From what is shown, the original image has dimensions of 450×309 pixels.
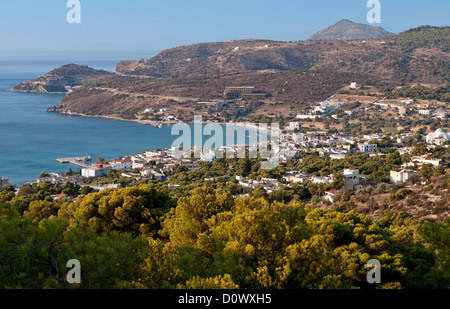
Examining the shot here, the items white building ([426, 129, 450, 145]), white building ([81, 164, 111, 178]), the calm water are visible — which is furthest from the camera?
the calm water

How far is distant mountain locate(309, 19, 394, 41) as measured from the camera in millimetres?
165500

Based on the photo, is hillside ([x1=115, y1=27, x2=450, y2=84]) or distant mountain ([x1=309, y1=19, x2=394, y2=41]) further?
distant mountain ([x1=309, y1=19, x2=394, y2=41])

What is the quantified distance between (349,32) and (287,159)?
157106mm

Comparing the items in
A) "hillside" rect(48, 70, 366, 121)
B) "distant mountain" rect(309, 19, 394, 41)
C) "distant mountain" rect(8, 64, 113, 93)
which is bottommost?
"hillside" rect(48, 70, 366, 121)

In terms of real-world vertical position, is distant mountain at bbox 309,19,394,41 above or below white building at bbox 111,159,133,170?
above

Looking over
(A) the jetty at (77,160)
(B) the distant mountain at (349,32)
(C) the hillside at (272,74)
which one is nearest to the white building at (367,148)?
(A) the jetty at (77,160)

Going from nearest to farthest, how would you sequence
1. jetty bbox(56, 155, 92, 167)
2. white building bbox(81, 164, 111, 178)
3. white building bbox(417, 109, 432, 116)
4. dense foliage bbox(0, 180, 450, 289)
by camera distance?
dense foliage bbox(0, 180, 450, 289) → white building bbox(81, 164, 111, 178) → jetty bbox(56, 155, 92, 167) → white building bbox(417, 109, 432, 116)

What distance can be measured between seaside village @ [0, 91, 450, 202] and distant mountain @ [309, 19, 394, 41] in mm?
140487

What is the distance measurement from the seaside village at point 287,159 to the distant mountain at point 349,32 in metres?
140

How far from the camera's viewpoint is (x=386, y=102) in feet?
142

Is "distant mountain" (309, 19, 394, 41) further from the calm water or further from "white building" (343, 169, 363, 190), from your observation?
"white building" (343, 169, 363, 190)

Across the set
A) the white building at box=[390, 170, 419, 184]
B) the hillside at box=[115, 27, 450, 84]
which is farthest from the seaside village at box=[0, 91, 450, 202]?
the hillside at box=[115, 27, 450, 84]

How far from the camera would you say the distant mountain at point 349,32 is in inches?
6516
